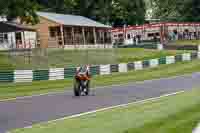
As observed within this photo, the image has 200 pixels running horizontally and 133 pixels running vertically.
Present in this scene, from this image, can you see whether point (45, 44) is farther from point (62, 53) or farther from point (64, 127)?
point (64, 127)

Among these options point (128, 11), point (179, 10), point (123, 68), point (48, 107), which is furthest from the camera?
point (179, 10)

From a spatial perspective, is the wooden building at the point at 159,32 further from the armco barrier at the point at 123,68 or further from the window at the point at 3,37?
the armco barrier at the point at 123,68

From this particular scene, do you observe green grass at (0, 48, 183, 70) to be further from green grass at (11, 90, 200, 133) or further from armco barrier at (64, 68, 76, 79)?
green grass at (11, 90, 200, 133)

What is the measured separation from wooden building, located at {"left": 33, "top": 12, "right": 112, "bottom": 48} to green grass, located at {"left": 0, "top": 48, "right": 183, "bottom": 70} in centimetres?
819

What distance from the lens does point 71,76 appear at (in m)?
37.1

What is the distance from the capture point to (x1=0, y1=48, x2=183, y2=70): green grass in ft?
131

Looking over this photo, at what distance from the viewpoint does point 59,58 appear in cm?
4444

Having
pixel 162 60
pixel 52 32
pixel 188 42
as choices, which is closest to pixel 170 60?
pixel 162 60

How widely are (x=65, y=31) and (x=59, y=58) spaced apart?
63.3 feet

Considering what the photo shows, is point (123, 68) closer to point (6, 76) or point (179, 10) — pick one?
point (6, 76)

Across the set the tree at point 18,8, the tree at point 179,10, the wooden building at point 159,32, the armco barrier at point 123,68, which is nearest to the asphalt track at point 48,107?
the armco barrier at point 123,68

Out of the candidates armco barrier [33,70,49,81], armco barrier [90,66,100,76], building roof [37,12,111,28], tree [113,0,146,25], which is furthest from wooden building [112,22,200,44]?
armco barrier [33,70,49,81]

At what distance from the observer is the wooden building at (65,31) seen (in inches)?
2376

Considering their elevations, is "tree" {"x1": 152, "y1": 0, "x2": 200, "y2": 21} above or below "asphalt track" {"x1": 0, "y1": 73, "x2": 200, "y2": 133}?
above
